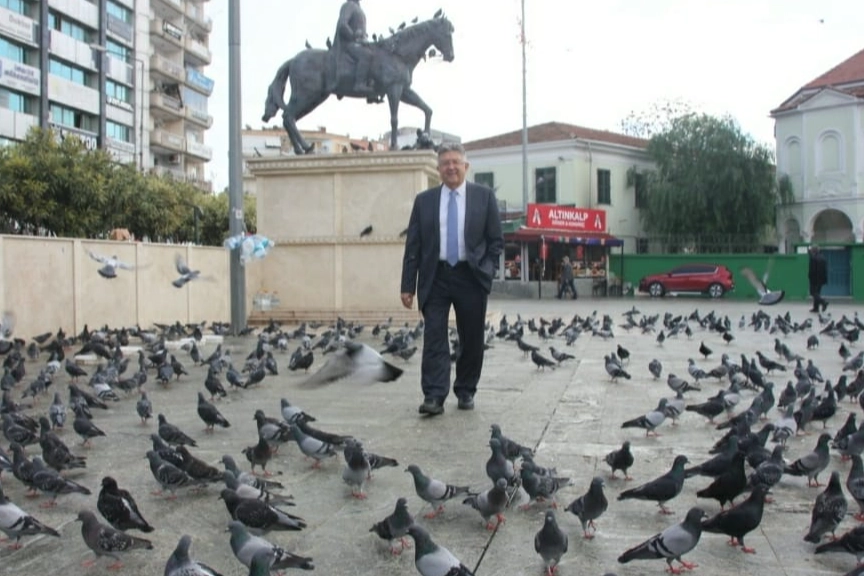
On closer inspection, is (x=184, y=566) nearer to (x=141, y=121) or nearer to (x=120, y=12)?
(x=141, y=121)

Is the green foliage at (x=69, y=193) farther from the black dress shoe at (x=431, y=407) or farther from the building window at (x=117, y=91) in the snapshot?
the black dress shoe at (x=431, y=407)

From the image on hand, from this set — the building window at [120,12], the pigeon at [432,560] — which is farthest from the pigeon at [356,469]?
the building window at [120,12]

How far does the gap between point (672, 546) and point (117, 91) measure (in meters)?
55.5

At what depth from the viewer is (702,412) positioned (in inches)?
264

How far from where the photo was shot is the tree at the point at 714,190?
4281 centimetres

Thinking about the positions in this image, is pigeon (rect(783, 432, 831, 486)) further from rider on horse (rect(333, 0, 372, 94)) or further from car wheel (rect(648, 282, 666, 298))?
car wheel (rect(648, 282, 666, 298))

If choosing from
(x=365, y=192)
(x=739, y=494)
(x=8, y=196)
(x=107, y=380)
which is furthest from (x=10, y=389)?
(x=8, y=196)

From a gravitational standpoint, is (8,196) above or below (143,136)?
below

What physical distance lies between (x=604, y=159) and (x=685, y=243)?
22.7 ft

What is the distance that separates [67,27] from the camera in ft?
157

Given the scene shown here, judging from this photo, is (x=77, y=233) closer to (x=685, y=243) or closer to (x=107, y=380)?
(x=107, y=380)

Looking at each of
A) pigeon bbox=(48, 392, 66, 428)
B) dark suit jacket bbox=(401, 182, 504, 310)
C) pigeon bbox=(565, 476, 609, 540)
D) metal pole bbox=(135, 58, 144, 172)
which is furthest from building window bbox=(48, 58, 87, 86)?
pigeon bbox=(565, 476, 609, 540)

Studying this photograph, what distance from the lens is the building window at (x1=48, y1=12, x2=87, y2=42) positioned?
46094 mm

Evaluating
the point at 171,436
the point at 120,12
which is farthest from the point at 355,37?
the point at 120,12
